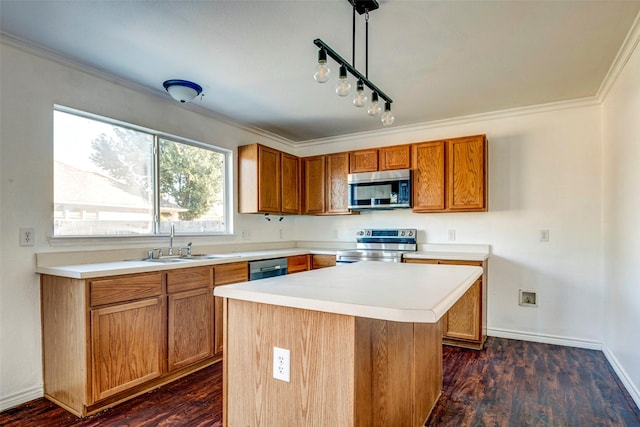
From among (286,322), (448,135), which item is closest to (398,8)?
(286,322)

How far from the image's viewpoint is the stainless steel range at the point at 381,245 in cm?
390

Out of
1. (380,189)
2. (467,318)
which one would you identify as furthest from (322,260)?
(467,318)

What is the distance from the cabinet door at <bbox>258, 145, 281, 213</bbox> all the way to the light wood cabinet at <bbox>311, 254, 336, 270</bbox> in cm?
72

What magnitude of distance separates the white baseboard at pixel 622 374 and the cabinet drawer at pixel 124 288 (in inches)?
128

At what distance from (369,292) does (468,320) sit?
92.0 inches

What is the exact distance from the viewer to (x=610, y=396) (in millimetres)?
2381

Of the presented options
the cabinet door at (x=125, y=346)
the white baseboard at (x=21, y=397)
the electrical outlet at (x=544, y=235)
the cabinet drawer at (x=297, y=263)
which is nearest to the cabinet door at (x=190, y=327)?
the cabinet door at (x=125, y=346)

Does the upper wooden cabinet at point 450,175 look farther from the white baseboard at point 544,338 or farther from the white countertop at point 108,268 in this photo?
the white countertop at point 108,268

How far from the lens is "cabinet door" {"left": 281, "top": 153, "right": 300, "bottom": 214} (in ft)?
14.2

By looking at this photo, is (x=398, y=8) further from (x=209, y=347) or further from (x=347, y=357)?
(x=209, y=347)

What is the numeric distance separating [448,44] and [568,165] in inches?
80.6

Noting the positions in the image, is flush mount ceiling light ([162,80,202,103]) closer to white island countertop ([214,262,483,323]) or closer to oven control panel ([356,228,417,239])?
white island countertop ([214,262,483,323])

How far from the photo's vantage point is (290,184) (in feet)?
14.7

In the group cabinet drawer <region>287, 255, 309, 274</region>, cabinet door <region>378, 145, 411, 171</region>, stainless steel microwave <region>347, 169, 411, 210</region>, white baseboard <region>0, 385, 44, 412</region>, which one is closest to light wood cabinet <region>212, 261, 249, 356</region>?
cabinet drawer <region>287, 255, 309, 274</region>
